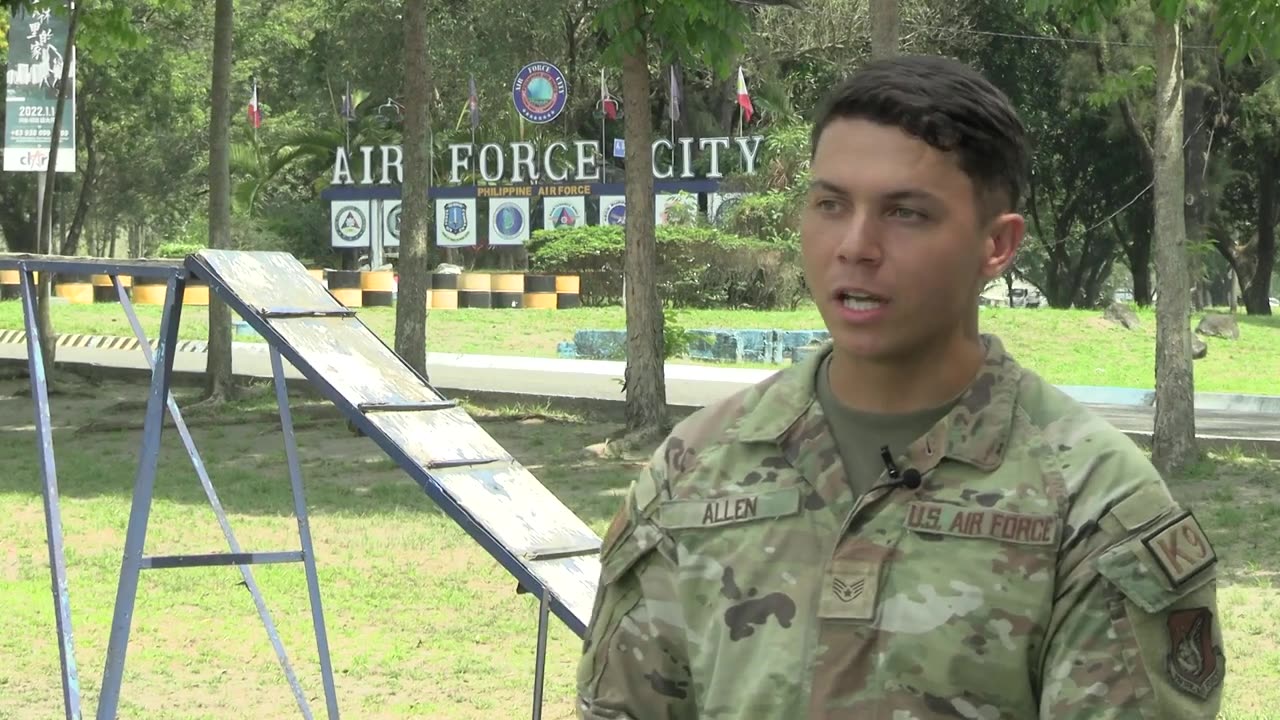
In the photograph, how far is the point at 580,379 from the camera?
19.9 meters

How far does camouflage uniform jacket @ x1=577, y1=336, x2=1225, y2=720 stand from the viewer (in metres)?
1.62

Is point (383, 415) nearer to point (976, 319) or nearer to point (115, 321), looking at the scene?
point (976, 319)

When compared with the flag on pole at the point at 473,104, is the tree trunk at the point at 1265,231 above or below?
below

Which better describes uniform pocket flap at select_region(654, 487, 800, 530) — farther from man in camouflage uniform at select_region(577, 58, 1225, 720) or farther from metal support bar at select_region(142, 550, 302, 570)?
metal support bar at select_region(142, 550, 302, 570)

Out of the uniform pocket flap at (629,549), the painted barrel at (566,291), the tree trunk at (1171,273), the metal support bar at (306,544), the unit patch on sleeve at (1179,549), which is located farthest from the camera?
the painted barrel at (566,291)

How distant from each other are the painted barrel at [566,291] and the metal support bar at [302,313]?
80.5 feet

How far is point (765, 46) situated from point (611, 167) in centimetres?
613

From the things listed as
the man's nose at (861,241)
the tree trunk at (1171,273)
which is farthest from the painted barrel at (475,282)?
the man's nose at (861,241)

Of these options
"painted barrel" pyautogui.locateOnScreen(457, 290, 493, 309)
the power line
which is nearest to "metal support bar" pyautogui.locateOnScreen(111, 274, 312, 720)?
"painted barrel" pyautogui.locateOnScreen(457, 290, 493, 309)

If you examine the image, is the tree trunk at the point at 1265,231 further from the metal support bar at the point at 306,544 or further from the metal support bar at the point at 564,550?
the metal support bar at the point at 564,550

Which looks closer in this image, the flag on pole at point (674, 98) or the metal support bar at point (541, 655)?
the metal support bar at point (541, 655)

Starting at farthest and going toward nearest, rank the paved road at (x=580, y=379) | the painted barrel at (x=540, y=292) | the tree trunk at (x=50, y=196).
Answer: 1. the painted barrel at (x=540, y=292)
2. the tree trunk at (x=50, y=196)
3. the paved road at (x=580, y=379)

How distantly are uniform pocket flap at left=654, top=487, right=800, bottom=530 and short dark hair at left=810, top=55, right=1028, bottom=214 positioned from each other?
1.23ft

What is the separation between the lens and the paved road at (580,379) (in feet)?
48.5
